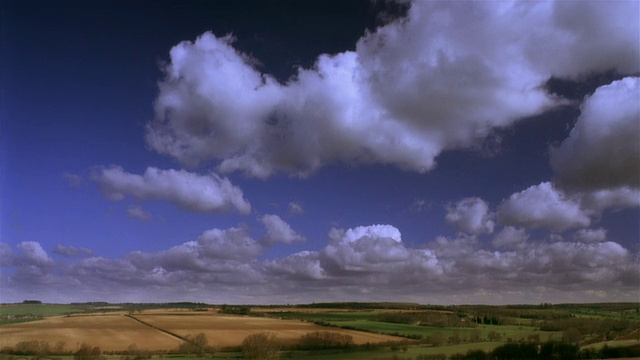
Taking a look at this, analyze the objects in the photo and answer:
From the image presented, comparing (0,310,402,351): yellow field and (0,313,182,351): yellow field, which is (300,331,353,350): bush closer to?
(0,310,402,351): yellow field

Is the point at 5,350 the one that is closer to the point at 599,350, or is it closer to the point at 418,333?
the point at 418,333

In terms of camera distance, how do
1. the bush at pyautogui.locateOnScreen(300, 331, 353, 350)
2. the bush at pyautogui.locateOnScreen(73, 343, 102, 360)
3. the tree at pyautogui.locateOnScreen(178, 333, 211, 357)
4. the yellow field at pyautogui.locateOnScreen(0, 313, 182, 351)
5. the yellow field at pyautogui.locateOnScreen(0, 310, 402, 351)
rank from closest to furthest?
the bush at pyautogui.locateOnScreen(73, 343, 102, 360) → the yellow field at pyautogui.locateOnScreen(0, 313, 182, 351) → the yellow field at pyautogui.locateOnScreen(0, 310, 402, 351) → the tree at pyautogui.locateOnScreen(178, 333, 211, 357) → the bush at pyautogui.locateOnScreen(300, 331, 353, 350)

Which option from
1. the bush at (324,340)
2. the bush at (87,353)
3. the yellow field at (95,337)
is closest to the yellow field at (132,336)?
the yellow field at (95,337)

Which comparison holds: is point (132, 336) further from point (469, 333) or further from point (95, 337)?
point (469, 333)

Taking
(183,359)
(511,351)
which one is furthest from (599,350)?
(183,359)

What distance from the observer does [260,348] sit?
63531mm

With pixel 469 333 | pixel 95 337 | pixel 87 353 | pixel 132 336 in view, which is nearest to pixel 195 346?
pixel 132 336

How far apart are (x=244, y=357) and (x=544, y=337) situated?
61859mm

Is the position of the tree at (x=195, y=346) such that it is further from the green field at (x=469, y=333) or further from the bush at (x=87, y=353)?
the green field at (x=469, y=333)

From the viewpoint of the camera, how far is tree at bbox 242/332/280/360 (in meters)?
62.1

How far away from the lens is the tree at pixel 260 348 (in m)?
62.1

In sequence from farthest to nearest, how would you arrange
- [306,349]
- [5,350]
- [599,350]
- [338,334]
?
[338,334], [599,350], [306,349], [5,350]

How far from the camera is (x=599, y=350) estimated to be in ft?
262

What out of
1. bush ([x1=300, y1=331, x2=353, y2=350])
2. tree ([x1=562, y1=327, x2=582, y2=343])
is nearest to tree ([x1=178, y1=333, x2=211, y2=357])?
bush ([x1=300, y1=331, x2=353, y2=350])
